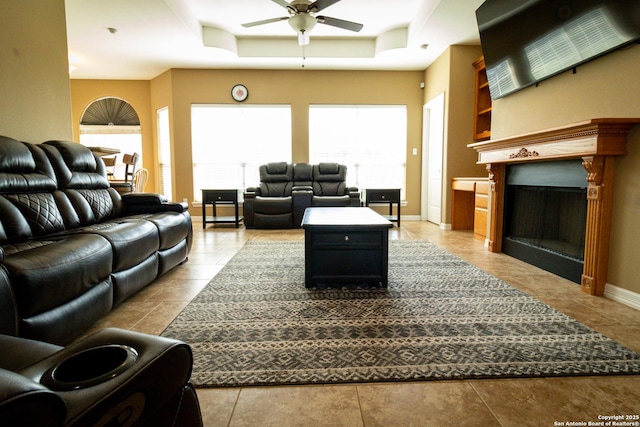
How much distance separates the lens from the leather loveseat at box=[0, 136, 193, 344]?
140 cm

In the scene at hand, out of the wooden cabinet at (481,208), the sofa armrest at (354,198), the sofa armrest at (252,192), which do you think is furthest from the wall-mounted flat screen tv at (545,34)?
the sofa armrest at (252,192)

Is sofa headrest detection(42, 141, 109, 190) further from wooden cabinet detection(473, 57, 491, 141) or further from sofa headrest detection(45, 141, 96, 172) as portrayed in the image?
wooden cabinet detection(473, 57, 491, 141)

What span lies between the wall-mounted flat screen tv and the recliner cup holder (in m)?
3.00

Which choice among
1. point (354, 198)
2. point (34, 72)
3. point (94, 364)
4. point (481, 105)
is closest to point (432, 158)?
point (481, 105)

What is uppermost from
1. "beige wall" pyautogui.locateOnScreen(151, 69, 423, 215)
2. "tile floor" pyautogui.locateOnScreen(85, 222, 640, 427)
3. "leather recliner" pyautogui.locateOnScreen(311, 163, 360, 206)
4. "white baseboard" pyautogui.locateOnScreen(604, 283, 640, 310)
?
"beige wall" pyautogui.locateOnScreen(151, 69, 423, 215)

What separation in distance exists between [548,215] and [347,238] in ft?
6.65

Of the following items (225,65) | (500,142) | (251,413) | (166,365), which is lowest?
(251,413)

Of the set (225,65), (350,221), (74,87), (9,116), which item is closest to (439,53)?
(225,65)

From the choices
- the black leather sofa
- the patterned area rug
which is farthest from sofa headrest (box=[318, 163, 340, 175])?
the patterned area rug

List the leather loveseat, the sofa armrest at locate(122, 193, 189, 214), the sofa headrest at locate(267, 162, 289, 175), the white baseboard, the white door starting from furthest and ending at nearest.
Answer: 1. the sofa headrest at locate(267, 162, 289, 175)
2. the white door
3. the sofa armrest at locate(122, 193, 189, 214)
4. the white baseboard
5. the leather loveseat

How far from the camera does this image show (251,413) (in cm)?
118

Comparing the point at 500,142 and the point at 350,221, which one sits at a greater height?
the point at 500,142

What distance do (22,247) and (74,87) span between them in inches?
245

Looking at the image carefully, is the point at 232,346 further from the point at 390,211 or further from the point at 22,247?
the point at 390,211
